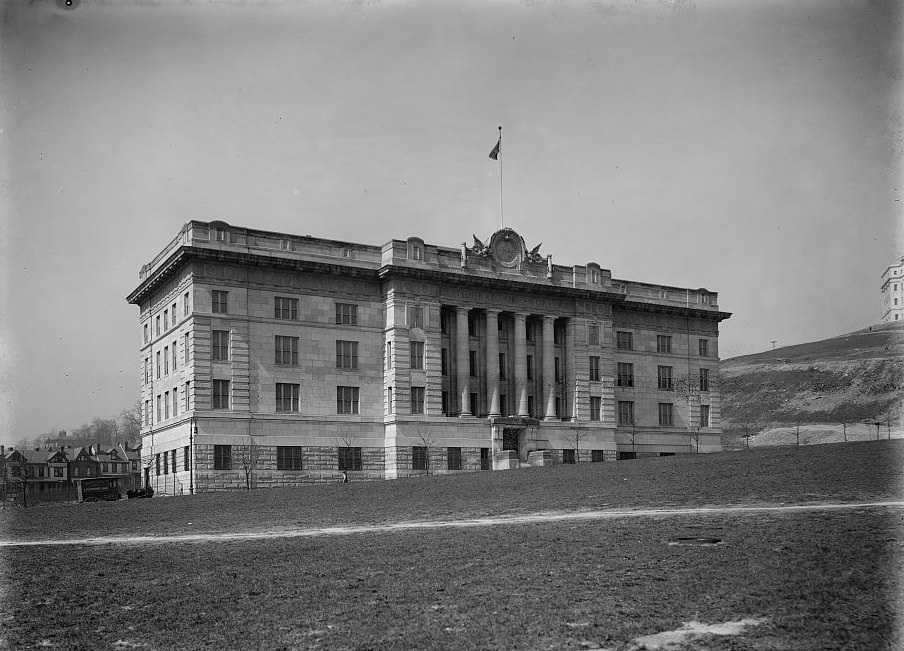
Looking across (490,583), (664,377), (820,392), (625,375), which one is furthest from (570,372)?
(820,392)

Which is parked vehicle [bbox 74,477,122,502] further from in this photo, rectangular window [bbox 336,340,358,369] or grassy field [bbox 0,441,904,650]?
grassy field [bbox 0,441,904,650]

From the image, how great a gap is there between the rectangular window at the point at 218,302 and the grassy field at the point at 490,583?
30888 millimetres

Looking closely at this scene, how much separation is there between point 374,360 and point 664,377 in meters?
28.3

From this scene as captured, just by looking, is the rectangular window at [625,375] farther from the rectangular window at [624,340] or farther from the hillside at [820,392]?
the hillside at [820,392]

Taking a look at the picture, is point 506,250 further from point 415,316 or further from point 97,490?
point 97,490

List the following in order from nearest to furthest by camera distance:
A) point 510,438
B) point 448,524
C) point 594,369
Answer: point 448,524 → point 510,438 → point 594,369

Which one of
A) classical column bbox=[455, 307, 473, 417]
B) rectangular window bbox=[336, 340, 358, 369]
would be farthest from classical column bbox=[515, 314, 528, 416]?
rectangular window bbox=[336, 340, 358, 369]

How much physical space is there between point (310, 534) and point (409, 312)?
4034 centimetres

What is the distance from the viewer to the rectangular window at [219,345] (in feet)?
201

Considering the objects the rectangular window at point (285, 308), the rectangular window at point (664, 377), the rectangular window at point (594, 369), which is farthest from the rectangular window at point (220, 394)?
the rectangular window at point (664, 377)

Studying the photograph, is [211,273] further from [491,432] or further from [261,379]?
[491,432]

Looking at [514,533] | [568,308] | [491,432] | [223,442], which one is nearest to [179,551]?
[514,533]

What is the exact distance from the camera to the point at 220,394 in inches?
2414

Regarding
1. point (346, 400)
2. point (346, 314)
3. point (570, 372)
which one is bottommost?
point (346, 400)
